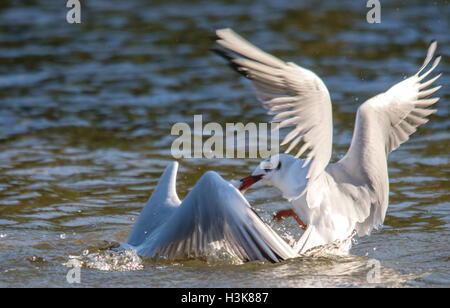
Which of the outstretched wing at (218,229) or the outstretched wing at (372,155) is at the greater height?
the outstretched wing at (372,155)

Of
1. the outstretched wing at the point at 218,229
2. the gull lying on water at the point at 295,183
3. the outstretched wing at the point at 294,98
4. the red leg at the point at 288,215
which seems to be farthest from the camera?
the red leg at the point at 288,215

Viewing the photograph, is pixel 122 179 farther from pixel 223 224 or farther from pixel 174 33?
pixel 174 33

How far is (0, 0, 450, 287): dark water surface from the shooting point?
19.3 ft

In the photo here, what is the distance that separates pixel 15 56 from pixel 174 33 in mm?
3030

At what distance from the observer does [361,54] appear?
13156 millimetres

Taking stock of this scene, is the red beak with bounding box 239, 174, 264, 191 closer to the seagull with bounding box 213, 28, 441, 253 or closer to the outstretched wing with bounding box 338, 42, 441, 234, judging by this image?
the seagull with bounding box 213, 28, 441, 253

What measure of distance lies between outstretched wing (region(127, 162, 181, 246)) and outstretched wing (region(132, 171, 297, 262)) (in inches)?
16.0

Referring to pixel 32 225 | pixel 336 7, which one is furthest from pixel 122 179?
pixel 336 7

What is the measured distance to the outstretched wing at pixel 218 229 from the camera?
18.0 ft

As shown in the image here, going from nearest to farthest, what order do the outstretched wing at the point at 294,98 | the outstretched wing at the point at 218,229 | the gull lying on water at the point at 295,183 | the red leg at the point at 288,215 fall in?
the outstretched wing at the point at 294,98
the gull lying on water at the point at 295,183
the outstretched wing at the point at 218,229
the red leg at the point at 288,215

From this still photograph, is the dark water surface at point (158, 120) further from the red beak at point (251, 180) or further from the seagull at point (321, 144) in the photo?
the red beak at point (251, 180)

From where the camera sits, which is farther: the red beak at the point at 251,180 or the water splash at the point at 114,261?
the red beak at the point at 251,180

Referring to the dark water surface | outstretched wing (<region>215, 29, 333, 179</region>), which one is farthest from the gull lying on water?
the dark water surface

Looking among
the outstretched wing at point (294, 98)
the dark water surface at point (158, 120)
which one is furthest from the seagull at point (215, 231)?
the outstretched wing at point (294, 98)
